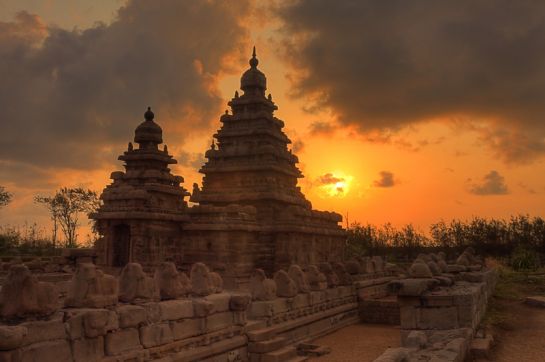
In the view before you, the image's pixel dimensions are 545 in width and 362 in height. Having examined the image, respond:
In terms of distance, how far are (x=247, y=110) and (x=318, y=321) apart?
52.2 ft

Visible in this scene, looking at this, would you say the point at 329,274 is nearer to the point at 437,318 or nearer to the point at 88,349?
the point at 437,318

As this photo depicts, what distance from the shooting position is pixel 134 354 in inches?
304

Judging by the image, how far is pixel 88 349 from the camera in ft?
22.7

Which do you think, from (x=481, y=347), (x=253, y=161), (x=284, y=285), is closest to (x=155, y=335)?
(x=481, y=347)

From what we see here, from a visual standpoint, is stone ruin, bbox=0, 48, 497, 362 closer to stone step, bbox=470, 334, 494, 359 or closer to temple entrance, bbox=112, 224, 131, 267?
temple entrance, bbox=112, 224, 131, 267

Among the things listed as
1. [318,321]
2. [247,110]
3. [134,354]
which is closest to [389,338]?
[318,321]

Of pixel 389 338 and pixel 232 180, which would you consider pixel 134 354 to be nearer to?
pixel 389 338

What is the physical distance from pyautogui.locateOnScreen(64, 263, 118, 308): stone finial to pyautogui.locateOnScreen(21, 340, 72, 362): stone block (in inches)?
28.1

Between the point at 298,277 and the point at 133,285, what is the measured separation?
7625 millimetres

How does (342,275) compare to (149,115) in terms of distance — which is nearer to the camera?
(342,275)

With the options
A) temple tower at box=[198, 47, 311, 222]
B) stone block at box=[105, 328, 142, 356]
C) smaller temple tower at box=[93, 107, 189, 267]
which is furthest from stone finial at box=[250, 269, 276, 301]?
temple tower at box=[198, 47, 311, 222]

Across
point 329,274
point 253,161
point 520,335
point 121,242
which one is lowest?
point 520,335

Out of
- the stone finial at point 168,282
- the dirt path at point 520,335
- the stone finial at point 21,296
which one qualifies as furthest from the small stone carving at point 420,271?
the stone finial at point 21,296

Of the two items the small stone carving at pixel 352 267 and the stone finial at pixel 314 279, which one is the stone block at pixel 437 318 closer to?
the stone finial at pixel 314 279
